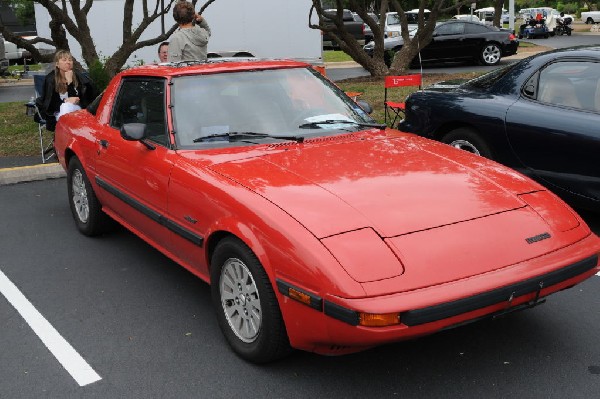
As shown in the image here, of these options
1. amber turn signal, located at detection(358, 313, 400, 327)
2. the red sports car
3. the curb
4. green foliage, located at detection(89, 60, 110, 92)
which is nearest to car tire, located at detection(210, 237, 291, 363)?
the red sports car

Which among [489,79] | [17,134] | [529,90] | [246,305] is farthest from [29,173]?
[529,90]

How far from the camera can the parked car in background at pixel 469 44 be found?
20.9 m

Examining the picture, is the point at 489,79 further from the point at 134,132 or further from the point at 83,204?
the point at 83,204

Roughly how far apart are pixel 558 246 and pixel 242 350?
164 centimetres

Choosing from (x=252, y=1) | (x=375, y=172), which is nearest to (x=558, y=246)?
(x=375, y=172)

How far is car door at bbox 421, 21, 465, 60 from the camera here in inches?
832

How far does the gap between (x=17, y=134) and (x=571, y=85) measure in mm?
8058

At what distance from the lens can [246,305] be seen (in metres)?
3.49

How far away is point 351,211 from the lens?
10.7 ft

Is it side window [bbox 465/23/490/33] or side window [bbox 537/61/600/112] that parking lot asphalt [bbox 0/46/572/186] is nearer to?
side window [bbox 537/61/600/112]

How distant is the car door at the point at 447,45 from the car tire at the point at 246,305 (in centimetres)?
1863

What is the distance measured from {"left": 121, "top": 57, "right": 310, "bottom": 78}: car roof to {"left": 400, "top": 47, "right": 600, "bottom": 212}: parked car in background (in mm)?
1887

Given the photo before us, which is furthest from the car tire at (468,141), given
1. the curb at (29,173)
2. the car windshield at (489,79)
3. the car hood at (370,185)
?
the curb at (29,173)

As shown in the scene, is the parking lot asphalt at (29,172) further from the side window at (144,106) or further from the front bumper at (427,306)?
the front bumper at (427,306)
